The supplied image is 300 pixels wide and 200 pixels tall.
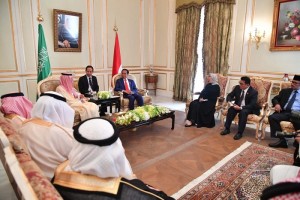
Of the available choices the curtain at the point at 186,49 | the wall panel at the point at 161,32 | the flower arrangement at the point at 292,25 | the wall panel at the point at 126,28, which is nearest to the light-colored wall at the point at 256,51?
the flower arrangement at the point at 292,25

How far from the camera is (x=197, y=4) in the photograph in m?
5.84

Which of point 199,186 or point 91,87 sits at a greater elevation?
point 91,87

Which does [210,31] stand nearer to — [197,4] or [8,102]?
[197,4]

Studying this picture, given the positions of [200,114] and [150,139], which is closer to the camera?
[150,139]

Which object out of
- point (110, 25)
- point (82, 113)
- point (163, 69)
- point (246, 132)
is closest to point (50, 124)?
point (82, 113)

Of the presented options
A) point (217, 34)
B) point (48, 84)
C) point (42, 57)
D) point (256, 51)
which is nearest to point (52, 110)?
point (48, 84)

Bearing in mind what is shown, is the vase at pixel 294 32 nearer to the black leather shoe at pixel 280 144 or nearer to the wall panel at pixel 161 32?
the black leather shoe at pixel 280 144

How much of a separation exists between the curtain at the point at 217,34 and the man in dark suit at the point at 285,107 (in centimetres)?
203

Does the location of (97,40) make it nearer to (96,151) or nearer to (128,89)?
(128,89)

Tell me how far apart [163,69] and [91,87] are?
10.3 ft

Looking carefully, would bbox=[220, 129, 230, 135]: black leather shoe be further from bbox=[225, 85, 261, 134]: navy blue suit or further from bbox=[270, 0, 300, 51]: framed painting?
bbox=[270, 0, 300, 51]: framed painting

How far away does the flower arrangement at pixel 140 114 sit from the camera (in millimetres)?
3263

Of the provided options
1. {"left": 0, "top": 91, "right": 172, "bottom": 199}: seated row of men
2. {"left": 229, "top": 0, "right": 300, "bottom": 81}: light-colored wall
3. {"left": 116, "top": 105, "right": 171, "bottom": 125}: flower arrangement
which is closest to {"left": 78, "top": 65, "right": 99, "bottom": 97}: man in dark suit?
{"left": 116, "top": 105, "right": 171, "bottom": 125}: flower arrangement

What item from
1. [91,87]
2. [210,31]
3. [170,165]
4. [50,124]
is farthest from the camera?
[210,31]
